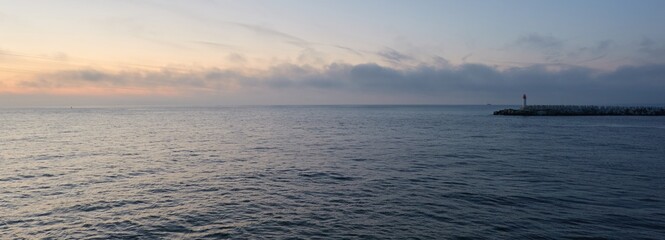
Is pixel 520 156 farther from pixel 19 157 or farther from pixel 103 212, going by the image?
pixel 19 157

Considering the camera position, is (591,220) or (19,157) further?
(19,157)

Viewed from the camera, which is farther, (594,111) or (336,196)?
(594,111)

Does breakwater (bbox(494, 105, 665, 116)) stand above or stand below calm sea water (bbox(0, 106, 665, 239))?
above

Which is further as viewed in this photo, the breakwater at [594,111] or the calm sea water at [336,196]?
the breakwater at [594,111]

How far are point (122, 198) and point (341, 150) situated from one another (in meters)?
21.3

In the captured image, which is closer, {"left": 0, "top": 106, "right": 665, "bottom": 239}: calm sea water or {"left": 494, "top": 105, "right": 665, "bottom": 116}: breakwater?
{"left": 0, "top": 106, "right": 665, "bottom": 239}: calm sea water

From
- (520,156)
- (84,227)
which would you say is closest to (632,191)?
(520,156)

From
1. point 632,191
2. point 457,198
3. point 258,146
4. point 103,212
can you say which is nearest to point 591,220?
point 457,198

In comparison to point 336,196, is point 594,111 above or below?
above

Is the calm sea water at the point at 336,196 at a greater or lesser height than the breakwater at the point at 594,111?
lesser

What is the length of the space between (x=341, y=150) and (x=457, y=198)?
64.1 ft

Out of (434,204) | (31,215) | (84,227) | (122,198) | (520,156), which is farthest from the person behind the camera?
(520,156)

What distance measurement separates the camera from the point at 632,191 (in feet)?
61.4

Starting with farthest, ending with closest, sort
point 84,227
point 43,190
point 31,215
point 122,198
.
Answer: point 43,190
point 122,198
point 31,215
point 84,227
